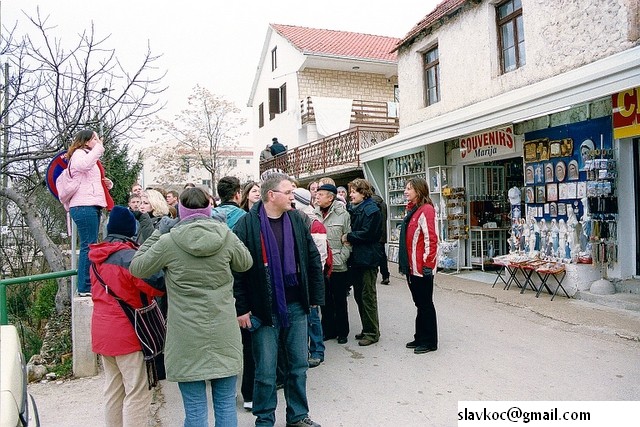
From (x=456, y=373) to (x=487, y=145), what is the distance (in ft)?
19.5

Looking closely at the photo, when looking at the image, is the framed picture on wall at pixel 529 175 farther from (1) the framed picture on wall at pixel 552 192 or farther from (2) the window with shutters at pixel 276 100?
(2) the window with shutters at pixel 276 100

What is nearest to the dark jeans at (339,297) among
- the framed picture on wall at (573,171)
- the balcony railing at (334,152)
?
the framed picture on wall at (573,171)

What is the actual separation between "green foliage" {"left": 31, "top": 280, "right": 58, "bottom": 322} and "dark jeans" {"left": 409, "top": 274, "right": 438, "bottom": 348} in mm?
6034

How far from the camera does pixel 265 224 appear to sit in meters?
3.41

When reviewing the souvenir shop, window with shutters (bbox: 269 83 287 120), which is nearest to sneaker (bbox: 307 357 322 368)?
the souvenir shop

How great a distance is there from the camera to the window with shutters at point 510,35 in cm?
888

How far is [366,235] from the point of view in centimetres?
526

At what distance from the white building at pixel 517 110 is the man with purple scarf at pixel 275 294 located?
14.0 ft

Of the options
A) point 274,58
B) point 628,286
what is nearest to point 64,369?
point 628,286

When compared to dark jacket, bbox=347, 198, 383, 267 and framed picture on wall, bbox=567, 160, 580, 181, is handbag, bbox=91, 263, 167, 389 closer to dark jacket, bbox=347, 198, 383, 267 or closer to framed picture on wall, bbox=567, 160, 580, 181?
dark jacket, bbox=347, 198, 383, 267

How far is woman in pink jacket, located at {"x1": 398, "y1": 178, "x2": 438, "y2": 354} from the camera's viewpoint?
4996mm

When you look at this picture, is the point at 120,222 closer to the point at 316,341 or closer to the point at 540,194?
the point at 316,341

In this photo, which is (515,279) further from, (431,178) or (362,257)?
(362,257)

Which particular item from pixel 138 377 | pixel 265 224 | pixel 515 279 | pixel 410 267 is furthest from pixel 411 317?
pixel 138 377
